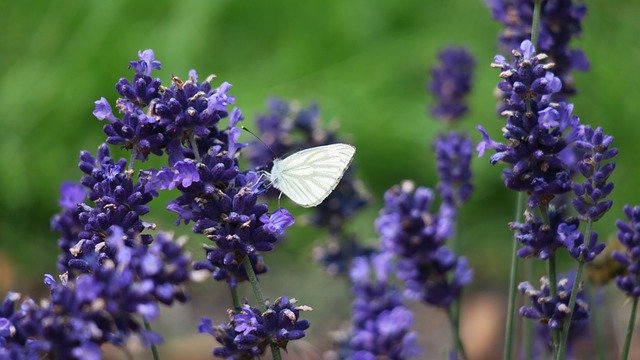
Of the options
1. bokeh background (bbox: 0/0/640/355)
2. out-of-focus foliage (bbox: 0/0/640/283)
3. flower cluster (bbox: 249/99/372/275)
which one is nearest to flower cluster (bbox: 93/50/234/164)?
flower cluster (bbox: 249/99/372/275)

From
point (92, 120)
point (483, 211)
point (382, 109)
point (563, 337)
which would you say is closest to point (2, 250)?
point (92, 120)

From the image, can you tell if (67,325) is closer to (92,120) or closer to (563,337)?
(563,337)

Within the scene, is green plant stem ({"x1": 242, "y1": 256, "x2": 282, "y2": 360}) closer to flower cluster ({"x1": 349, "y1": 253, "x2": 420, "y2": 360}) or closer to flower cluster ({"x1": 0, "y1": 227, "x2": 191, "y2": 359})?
flower cluster ({"x1": 0, "y1": 227, "x2": 191, "y2": 359})

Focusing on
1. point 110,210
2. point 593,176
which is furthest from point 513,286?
point 110,210

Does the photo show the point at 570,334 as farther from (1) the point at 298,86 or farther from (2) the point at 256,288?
(1) the point at 298,86

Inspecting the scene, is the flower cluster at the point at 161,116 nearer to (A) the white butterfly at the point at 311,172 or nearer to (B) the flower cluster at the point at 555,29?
(A) the white butterfly at the point at 311,172

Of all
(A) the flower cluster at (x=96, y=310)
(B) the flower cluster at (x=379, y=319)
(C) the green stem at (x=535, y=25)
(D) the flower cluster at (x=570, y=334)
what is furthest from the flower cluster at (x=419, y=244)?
(A) the flower cluster at (x=96, y=310)
